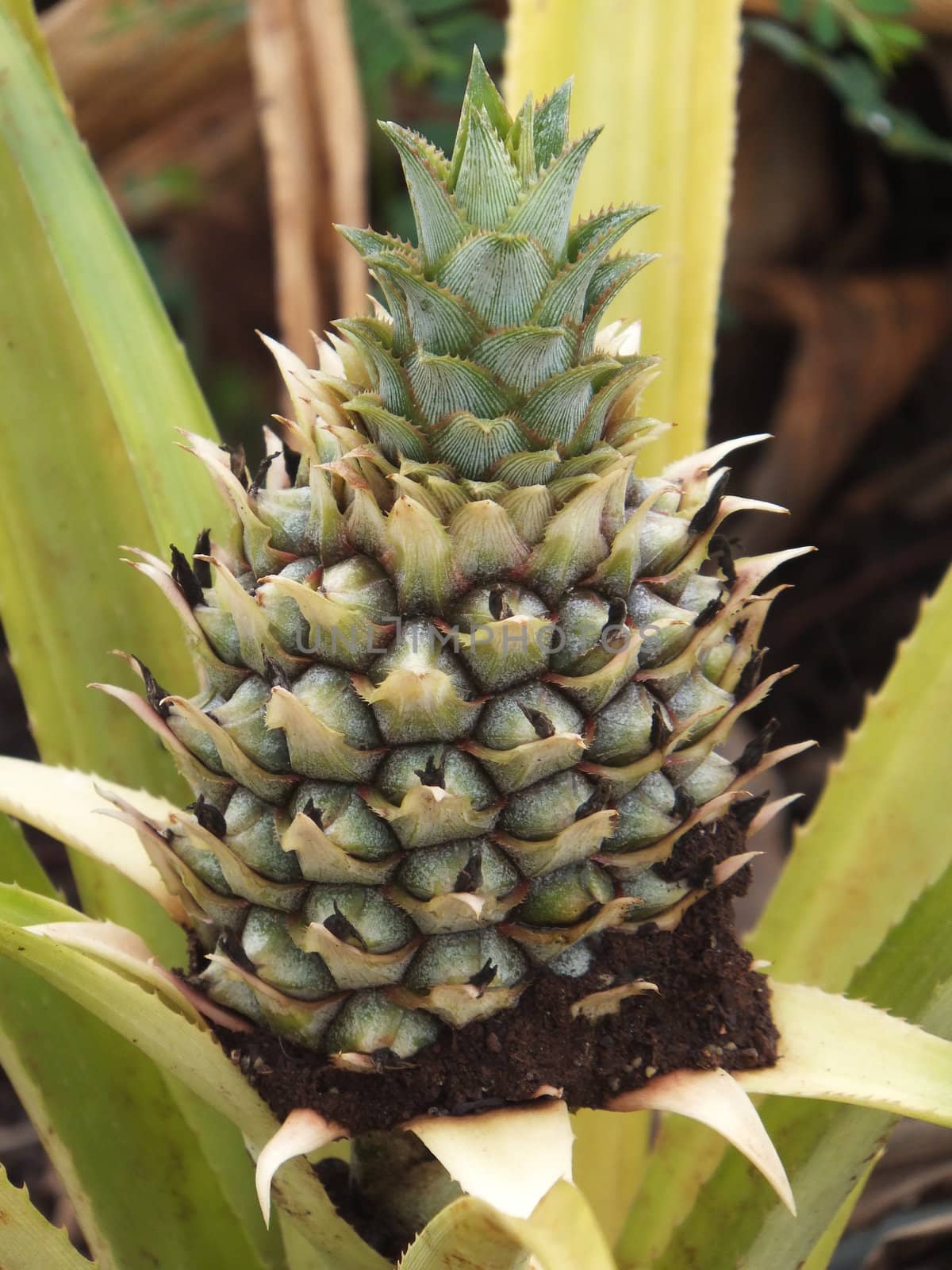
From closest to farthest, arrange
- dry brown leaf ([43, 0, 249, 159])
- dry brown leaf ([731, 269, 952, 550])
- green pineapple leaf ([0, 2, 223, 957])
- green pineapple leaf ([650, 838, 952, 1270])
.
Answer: green pineapple leaf ([650, 838, 952, 1270])
green pineapple leaf ([0, 2, 223, 957])
dry brown leaf ([43, 0, 249, 159])
dry brown leaf ([731, 269, 952, 550])

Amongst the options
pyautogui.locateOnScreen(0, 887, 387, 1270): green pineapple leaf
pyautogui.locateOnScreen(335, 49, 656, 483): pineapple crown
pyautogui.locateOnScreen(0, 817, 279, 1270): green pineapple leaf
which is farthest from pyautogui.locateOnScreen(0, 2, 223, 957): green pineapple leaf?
pyautogui.locateOnScreen(335, 49, 656, 483): pineapple crown

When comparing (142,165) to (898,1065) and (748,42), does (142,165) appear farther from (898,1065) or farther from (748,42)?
(898,1065)

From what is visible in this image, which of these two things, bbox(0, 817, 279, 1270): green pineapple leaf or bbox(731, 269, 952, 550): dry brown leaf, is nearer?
bbox(0, 817, 279, 1270): green pineapple leaf

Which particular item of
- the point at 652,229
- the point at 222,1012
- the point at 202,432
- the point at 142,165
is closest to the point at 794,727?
the point at 652,229

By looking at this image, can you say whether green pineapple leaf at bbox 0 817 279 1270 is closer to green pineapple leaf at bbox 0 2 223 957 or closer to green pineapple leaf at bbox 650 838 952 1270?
green pineapple leaf at bbox 0 2 223 957

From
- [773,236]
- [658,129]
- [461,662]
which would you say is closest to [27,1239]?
[461,662]

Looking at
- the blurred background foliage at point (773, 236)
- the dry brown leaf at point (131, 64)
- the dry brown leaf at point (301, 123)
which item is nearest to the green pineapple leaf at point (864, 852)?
the blurred background foliage at point (773, 236)
